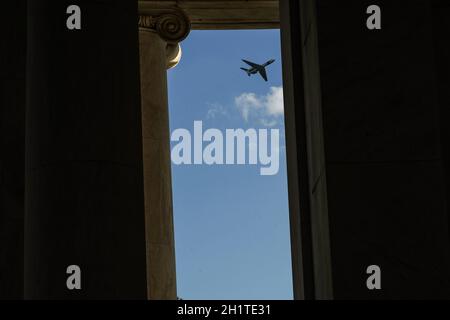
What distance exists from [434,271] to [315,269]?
1572 centimetres

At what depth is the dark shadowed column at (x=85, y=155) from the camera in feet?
336

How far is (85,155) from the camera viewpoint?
343 ft

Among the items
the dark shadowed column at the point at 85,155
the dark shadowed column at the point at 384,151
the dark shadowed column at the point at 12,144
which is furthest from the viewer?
the dark shadowed column at the point at 12,144

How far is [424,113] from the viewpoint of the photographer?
4058 inches

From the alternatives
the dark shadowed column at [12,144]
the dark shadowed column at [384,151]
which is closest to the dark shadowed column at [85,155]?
the dark shadowed column at [12,144]

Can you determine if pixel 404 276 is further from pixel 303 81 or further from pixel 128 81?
pixel 128 81

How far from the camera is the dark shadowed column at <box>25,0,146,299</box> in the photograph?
10231 cm

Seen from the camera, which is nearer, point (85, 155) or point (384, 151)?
point (384, 151)

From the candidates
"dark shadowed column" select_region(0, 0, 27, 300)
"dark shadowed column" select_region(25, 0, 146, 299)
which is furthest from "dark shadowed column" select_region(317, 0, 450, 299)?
"dark shadowed column" select_region(0, 0, 27, 300)

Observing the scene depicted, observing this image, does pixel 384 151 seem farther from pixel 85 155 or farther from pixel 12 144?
pixel 12 144

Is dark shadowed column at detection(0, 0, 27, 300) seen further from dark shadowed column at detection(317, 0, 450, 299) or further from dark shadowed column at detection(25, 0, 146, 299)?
dark shadowed column at detection(317, 0, 450, 299)

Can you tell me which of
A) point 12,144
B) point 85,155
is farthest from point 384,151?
point 12,144

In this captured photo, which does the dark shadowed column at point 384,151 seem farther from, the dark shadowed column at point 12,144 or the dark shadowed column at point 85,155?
the dark shadowed column at point 12,144

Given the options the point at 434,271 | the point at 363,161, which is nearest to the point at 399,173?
the point at 363,161
